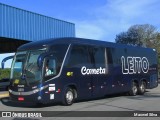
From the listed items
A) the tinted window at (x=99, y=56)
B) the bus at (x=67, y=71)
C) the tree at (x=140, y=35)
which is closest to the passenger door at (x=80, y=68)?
the bus at (x=67, y=71)

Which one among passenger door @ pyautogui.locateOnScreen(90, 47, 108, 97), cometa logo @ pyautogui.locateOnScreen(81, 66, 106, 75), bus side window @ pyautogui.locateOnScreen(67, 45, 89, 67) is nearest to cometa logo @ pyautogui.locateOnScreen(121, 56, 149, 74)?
passenger door @ pyautogui.locateOnScreen(90, 47, 108, 97)

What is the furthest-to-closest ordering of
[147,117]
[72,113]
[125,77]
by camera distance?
1. [125,77]
2. [72,113]
3. [147,117]

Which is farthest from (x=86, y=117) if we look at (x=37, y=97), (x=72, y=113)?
(x=37, y=97)

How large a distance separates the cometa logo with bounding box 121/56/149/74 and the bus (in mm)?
107

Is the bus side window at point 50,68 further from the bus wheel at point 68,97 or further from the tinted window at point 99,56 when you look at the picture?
the tinted window at point 99,56

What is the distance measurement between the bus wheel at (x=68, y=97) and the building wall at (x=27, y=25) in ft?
37.0

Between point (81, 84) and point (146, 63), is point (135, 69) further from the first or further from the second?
point (81, 84)

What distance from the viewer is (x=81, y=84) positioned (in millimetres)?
17734

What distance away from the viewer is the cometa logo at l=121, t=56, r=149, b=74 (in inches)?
860

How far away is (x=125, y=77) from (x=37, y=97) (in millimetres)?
7436

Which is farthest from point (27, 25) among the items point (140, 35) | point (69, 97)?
point (140, 35)

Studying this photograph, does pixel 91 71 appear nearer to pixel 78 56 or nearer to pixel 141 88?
pixel 78 56

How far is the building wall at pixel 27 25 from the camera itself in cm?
2719

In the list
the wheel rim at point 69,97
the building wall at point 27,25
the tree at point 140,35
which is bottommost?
the wheel rim at point 69,97
